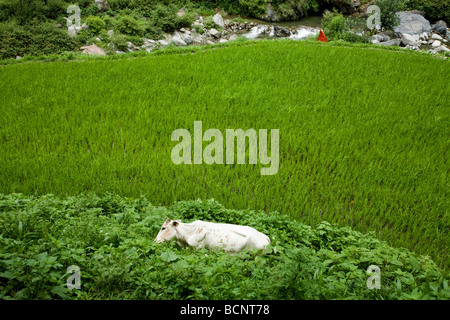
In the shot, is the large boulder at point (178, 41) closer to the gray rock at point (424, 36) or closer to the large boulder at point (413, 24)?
the large boulder at point (413, 24)

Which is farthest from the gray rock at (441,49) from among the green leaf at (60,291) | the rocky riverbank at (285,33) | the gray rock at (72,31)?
the green leaf at (60,291)

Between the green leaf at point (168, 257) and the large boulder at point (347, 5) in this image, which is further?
the large boulder at point (347, 5)

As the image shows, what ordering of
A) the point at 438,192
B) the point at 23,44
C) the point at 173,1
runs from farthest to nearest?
the point at 173,1
the point at 23,44
the point at 438,192

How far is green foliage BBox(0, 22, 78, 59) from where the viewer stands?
8234 mm

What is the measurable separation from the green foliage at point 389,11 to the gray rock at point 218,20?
18.2ft

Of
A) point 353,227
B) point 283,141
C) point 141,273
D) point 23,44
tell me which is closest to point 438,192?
point 353,227

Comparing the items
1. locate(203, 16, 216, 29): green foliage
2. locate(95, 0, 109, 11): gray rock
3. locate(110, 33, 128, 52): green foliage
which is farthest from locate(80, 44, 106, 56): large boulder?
locate(203, 16, 216, 29): green foliage

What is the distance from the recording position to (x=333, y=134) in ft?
14.3

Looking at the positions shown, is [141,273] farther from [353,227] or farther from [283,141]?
[283,141]

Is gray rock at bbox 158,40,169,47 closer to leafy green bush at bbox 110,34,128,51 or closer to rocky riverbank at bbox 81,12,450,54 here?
rocky riverbank at bbox 81,12,450,54

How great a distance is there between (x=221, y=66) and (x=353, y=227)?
177 inches

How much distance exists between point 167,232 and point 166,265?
494mm

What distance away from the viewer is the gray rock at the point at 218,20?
40.4 ft
